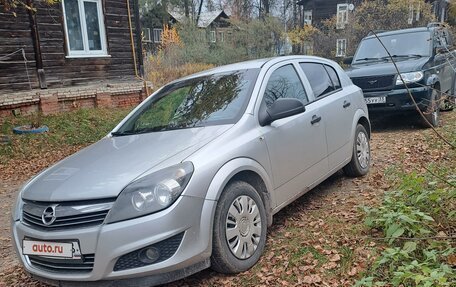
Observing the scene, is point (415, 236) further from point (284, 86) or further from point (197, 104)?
point (197, 104)

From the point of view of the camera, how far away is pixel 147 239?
2.53 meters

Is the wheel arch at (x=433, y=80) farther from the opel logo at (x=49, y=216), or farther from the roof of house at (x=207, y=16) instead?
the roof of house at (x=207, y=16)

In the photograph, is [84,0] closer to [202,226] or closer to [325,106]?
[325,106]

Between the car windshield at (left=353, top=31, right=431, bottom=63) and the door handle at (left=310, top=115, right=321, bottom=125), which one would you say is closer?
the door handle at (left=310, top=115, right=321, bottom=125)

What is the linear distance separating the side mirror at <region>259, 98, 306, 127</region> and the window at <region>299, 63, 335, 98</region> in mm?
1022

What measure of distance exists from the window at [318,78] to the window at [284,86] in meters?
0.26

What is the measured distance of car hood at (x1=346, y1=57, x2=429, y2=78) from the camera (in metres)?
7.37

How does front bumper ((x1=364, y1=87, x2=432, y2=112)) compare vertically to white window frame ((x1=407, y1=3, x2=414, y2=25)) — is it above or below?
Answer: below

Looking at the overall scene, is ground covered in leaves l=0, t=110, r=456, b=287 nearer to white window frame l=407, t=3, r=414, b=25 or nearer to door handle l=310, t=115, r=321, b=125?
door handle l=310, t=115, r=321, b=125

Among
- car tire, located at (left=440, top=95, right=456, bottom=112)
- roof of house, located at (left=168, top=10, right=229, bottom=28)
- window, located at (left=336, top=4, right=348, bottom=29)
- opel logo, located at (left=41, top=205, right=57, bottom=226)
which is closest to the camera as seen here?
opel logo, located at (left=41, top=205, right=57, bottom=226)

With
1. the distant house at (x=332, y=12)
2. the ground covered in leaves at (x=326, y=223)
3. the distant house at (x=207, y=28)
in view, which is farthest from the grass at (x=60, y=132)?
the distant house at (x=207, y=28)

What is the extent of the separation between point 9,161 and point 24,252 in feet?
19.5

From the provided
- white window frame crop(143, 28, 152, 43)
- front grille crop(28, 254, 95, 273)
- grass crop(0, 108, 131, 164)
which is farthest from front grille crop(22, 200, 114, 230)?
white window frame crop(143, 28, 152, 43)

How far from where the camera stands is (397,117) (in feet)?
29.5
